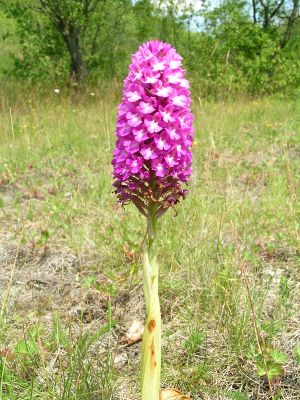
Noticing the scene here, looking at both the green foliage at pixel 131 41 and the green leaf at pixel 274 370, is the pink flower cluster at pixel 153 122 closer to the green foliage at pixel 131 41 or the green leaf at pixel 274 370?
the green leaf at pixel 274 370

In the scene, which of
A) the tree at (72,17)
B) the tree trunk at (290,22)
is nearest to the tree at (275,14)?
the tree trunk at (290,22)

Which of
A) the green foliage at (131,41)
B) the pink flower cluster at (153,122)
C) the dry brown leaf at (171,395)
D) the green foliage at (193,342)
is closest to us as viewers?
the pink flower cluster at (153,122)

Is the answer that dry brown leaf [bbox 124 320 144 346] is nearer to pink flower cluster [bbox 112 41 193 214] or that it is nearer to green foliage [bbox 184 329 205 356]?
green foliage [bbox 184 329 205 356]

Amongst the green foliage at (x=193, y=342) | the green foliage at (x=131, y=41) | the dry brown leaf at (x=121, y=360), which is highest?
the green foliage at (x=131, y=41)

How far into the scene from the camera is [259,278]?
2.95 meters

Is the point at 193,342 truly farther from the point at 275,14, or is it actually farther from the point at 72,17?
the point at 275,14

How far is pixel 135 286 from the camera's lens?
9.66ft

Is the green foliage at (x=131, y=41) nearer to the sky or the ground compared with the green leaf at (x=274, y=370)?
nearer to the sky

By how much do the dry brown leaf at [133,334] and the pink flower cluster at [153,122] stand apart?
45.1 inches

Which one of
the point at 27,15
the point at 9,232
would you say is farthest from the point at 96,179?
the point at 27,15

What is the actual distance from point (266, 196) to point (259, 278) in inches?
65.9

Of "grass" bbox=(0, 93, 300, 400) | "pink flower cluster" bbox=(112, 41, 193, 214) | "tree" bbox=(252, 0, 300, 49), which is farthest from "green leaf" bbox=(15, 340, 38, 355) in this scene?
"tree" bbox=(252, 0, 300, 49)

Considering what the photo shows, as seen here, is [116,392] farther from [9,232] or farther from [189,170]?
[9,232]

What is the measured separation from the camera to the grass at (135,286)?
6.89 feet
